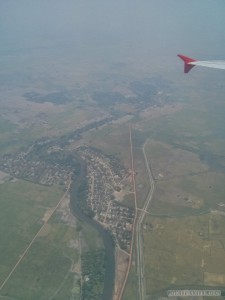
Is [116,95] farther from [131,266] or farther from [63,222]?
[131,266]

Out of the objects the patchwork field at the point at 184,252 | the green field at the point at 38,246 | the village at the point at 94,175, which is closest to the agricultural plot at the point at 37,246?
the green field at the point at 38,246

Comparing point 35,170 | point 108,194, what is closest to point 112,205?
point 108,194

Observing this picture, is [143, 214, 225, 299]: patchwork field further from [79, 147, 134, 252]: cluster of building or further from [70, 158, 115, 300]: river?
[70, 158, 115, 300]: river

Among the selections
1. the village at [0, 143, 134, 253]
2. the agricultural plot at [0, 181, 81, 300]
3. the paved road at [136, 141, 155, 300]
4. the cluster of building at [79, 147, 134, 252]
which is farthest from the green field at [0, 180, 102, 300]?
the paved road at [136, 141, 155, 300]

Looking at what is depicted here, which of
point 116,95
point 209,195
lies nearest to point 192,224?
point 209,195

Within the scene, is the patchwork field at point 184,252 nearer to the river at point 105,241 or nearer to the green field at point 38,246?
the river at point 105,241

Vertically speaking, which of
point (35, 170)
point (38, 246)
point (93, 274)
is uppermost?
point (35, 170)

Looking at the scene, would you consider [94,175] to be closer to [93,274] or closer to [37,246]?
[37,246]
